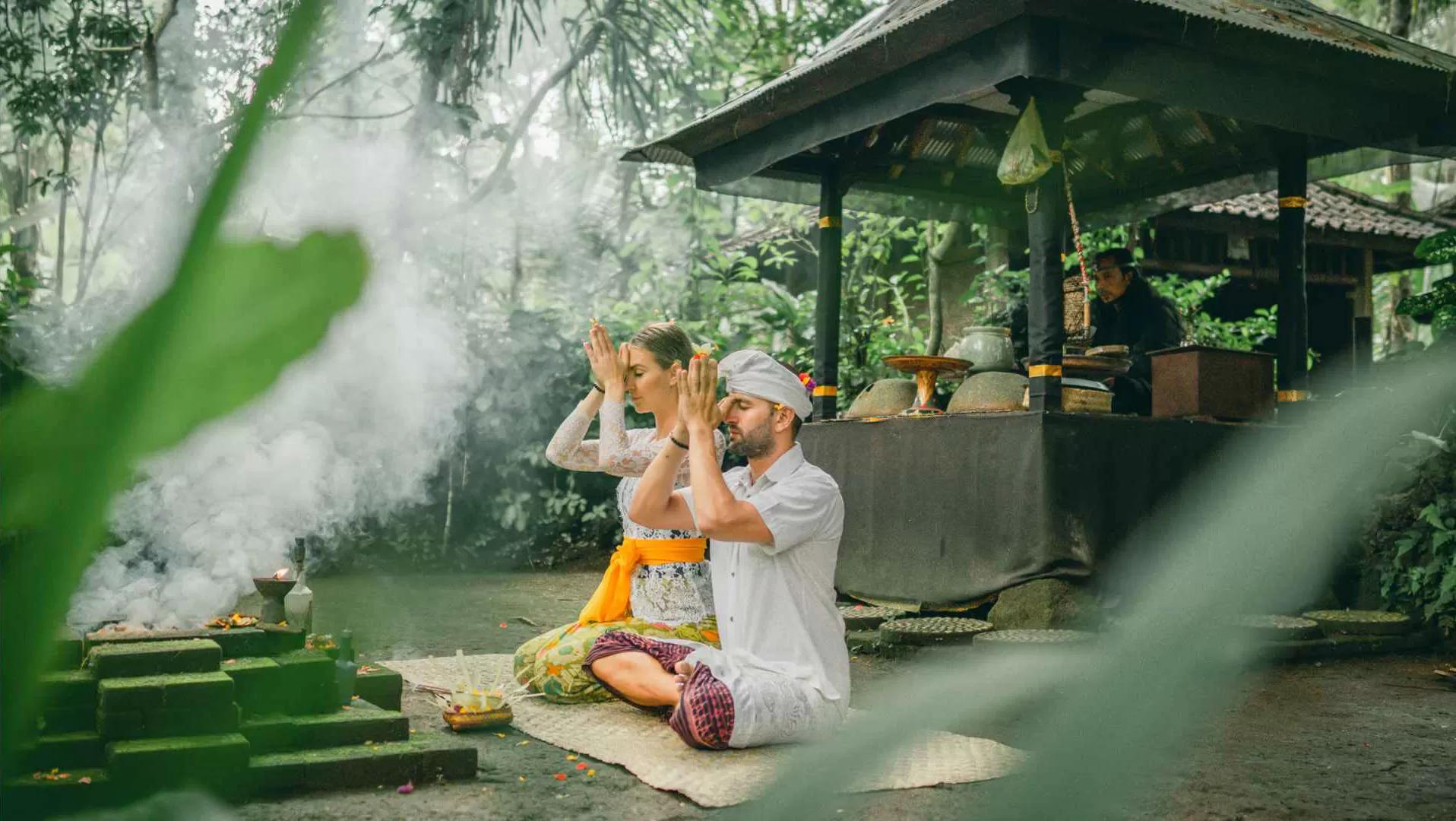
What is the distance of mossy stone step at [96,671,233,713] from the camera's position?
3168mm

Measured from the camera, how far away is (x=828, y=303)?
25.7 feet

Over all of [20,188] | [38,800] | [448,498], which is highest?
[20,188]

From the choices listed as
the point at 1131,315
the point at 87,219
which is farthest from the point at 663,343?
the point at 87,219

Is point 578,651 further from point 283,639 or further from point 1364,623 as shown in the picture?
point 1364,623

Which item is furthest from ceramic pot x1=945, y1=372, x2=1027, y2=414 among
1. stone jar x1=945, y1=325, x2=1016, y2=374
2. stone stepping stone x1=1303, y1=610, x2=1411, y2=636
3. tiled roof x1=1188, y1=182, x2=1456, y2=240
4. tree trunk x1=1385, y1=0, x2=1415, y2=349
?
tree trunk x1=1385, y1=0, x2=1415, y2=349

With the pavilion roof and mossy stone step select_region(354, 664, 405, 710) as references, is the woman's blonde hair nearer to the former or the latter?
mossy stone step select_region(354, 664, 405, 710)

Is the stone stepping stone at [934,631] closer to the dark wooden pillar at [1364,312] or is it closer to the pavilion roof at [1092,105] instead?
the pavilion roof at [1092,105]

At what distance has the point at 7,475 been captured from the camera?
0.82 ft

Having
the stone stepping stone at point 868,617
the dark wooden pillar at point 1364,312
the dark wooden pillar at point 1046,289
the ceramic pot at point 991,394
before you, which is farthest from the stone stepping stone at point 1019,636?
the dark wooden pillar at point 1364,312

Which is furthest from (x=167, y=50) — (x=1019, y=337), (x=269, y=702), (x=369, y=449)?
(x=269, y=702)

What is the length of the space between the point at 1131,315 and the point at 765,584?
4.88m

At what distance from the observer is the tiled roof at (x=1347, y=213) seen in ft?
40.5

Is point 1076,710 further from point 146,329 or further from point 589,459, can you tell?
point 589,459

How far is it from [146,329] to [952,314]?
12.8m
